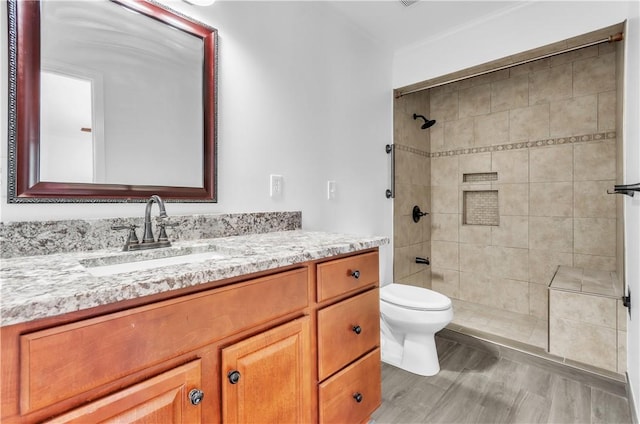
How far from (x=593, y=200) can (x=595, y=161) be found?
30 centimetres

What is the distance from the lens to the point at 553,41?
184 cm

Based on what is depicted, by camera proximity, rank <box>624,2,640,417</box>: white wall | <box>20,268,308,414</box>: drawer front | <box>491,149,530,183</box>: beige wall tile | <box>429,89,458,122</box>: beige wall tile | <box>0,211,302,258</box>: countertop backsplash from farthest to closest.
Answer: <box>429,89,458,122</box>: beige wall tile
<box>491,149,530,183</box>: beige wall tile
<box>624,2,640,417</box>: white wall
<box>0,211,302,258</box>: countertop backsplash
<box>20,268,308,414</box>: drawer front

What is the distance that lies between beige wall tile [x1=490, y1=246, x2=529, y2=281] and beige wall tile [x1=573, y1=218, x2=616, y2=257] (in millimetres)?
386

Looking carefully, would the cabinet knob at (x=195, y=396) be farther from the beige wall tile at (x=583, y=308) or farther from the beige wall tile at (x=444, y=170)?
the beige wall tile at (x=444, y=170)

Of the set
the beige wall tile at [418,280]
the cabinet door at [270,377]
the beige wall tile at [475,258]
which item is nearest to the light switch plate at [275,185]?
the cabinet door at [270,377]

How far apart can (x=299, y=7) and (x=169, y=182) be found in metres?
1.27

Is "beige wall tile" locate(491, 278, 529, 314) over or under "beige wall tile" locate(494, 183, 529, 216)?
under

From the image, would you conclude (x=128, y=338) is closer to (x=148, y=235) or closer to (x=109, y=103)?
(x=148, y=235)

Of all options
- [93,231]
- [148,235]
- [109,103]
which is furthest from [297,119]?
[93,231]

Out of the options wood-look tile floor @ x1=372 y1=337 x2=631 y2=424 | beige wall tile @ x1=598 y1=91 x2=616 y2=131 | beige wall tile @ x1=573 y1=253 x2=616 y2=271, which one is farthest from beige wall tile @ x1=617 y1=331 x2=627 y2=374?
beige wall tile @ x1=598 y1=91 x2=616 y2=131

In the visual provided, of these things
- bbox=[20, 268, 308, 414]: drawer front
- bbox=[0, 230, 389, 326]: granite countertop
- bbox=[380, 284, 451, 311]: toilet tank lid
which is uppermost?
bbox=[0, 230, 389, 326]: granite countertop

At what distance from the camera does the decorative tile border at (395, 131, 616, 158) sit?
2.44 meters

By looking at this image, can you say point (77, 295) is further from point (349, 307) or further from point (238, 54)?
point (238, 54)

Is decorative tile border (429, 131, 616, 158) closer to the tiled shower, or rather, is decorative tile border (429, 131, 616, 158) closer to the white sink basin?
the tiled shower
